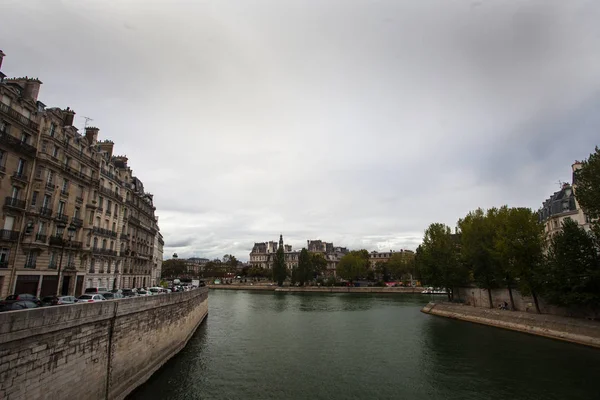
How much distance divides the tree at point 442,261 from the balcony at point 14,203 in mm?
60783

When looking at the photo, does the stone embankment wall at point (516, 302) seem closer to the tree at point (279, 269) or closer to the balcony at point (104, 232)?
the balcony at point (104, 232)

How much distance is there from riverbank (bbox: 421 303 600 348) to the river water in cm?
149

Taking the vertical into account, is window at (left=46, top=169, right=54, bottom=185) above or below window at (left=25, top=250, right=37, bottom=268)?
above

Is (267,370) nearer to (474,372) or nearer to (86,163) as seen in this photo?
(474,372)

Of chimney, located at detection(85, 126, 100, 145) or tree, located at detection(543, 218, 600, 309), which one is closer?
tree, located at detection(543, 218, 600, 309)

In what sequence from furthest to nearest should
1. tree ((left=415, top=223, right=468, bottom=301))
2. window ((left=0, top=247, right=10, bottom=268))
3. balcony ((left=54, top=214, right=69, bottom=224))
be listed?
tree ((left=415, top=223, right=468, bottom=301)) → balcony ((left=54, top=214, right=69, bottom=224)) → window ((left=0, top=247, right=10, bottom=268))

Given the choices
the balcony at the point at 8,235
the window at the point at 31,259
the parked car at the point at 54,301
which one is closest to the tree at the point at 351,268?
the window at the point at 31,259

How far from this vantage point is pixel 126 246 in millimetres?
51250

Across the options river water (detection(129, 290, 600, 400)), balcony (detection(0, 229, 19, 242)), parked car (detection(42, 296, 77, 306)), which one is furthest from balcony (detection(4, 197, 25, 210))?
river water (detection(129, 290, 600, 400))

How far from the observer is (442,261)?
61.7 m

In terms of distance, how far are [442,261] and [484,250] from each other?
36.6ft

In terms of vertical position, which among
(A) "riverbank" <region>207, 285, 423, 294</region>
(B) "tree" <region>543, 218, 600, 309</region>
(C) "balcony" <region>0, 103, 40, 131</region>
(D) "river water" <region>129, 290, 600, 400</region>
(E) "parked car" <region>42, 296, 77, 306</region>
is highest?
(C) "balcony" <region>0, 103, 40, 131</region>

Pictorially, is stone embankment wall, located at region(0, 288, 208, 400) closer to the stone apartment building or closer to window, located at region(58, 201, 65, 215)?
window, located at region(58, 201, 65, 215)

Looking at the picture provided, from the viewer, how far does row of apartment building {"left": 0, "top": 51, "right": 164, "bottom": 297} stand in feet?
95.7
